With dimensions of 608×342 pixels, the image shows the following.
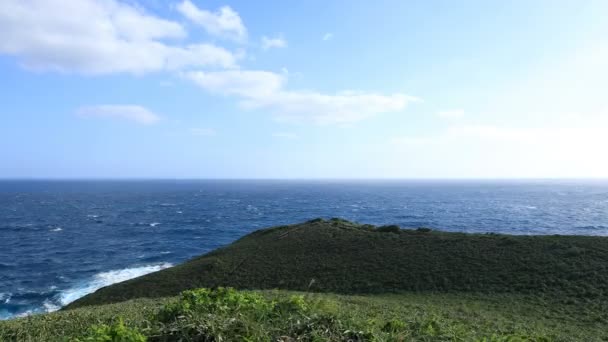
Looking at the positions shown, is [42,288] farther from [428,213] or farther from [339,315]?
[428,213]

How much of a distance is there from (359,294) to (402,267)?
602 cm

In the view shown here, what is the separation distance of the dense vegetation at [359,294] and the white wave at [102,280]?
858 centimetres

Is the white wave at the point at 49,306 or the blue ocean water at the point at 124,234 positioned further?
the blue ocean water at the point at 124,234

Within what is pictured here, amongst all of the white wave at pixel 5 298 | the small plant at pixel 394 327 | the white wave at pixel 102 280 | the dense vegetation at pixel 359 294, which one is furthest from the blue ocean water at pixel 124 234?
the small plant at pixel 394 327

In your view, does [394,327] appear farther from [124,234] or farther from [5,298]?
[124,234]

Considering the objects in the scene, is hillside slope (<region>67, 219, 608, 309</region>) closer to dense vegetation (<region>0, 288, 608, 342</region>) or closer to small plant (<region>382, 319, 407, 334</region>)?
dense vegetation (<region>0, 288, 608, 342</region>)

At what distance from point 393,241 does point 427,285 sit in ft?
39.2

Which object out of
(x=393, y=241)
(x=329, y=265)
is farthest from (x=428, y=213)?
(x=329, y=265)

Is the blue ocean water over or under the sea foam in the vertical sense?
over

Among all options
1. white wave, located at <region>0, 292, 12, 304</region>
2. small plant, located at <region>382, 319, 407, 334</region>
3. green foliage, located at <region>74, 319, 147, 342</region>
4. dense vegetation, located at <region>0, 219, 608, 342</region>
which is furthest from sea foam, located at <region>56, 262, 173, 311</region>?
small plant, located at <region>382, 319, 407, 334</region>

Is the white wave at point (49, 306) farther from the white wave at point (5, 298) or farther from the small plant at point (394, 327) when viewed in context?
the small plant at point (394, 327)

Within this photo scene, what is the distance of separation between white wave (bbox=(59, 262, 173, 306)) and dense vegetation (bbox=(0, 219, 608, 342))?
8579 millimetres

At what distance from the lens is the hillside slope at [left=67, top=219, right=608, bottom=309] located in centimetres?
2773

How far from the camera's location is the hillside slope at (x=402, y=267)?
91.0ft
